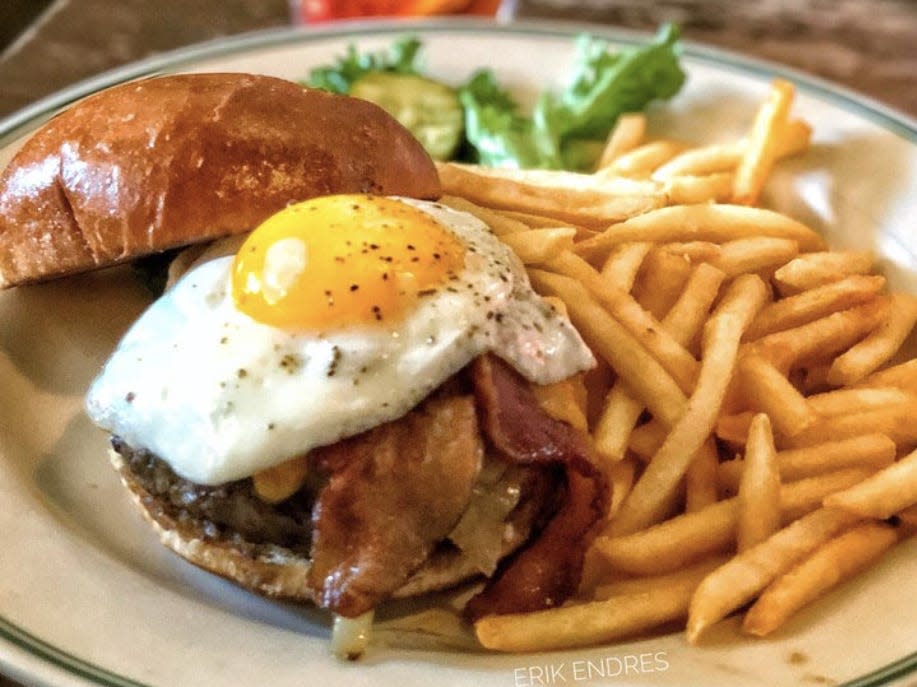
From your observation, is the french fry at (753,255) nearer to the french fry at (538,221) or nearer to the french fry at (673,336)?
the french fry at (673,336)

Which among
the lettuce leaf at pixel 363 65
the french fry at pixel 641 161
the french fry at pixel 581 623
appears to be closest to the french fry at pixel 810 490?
the french fry at pixel 581 623

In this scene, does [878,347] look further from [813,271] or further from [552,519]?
[552,519]

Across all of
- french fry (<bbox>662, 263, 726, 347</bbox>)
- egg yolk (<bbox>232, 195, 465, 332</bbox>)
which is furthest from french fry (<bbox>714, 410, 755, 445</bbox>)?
egg yolk (<bbox>232, 195, 465, 332</bbox>)

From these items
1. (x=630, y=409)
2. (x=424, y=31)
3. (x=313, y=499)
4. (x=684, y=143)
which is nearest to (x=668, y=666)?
(x=630, y=409)

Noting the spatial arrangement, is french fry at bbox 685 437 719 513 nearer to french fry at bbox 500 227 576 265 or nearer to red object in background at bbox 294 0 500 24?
french fry at bbox 500 227 576 265

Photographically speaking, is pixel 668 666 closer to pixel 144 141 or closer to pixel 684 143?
pixel 144 141
